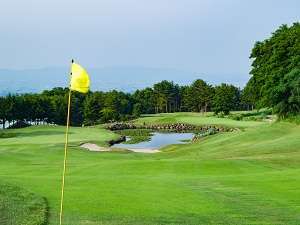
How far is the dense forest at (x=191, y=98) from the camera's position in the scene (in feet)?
213

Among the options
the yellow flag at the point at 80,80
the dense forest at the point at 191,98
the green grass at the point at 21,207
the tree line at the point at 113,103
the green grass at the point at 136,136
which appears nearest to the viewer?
the yellow flag at the point at 80,80

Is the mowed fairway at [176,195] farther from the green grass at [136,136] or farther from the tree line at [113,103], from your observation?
the tree line at [113,103]

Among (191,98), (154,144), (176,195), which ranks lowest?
(154,144)

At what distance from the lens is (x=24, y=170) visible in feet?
105

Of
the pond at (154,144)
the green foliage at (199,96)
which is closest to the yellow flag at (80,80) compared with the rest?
the pond at (154,144)

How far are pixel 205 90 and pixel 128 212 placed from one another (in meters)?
152

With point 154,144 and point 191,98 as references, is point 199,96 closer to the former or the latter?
point 191,98

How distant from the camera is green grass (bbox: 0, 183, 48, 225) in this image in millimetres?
14695

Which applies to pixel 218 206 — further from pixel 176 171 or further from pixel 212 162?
pixel 212 162

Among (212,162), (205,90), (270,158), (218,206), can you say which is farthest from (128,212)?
(205,90)

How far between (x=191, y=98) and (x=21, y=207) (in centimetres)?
15636

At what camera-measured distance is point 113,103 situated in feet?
490

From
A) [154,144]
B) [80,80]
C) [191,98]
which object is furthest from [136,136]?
[80,80]

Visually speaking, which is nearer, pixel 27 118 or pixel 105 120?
pixel 27 118
